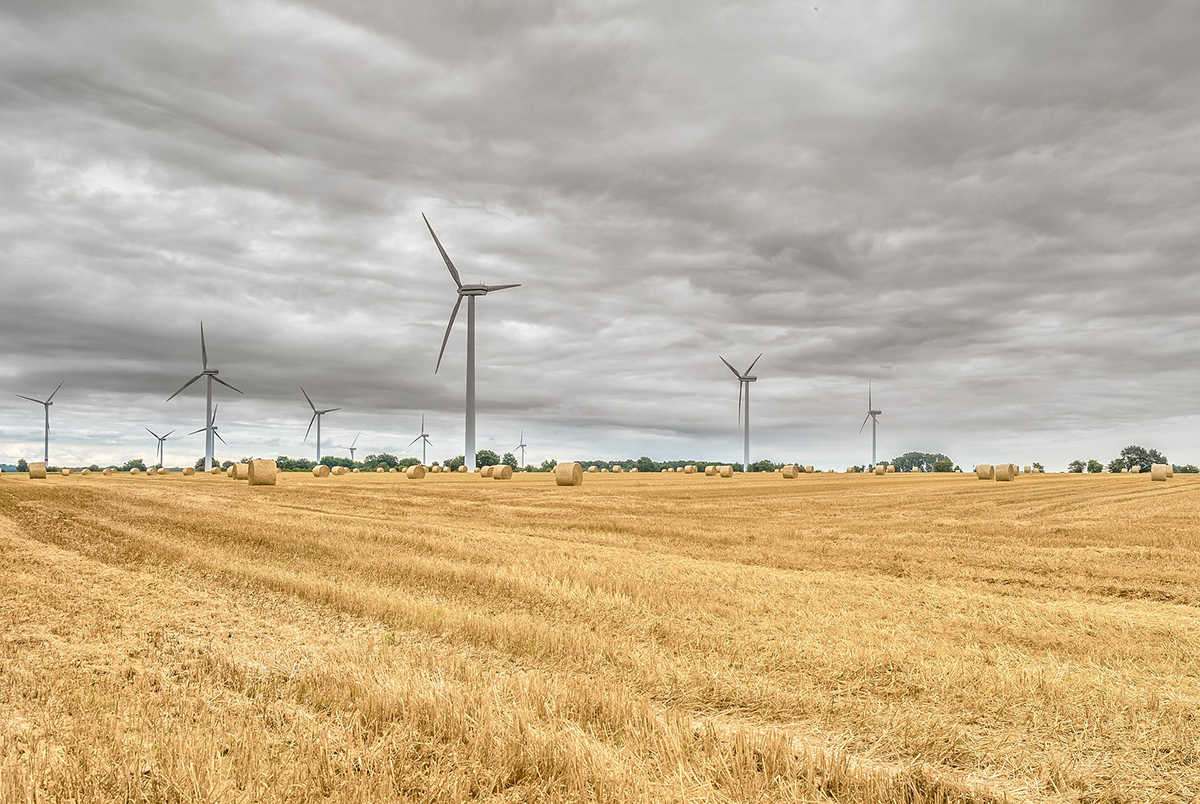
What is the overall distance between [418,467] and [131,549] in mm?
52781

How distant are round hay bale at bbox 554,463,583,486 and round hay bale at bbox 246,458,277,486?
699 inches

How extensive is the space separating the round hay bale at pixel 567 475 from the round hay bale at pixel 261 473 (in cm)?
1776

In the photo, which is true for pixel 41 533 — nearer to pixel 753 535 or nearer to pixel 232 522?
pixel 232 522

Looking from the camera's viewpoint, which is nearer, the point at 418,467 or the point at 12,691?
the point at 12,691

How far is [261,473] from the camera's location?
4609cm

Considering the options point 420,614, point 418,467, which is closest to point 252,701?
point 420,614

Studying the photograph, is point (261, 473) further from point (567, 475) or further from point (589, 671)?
point (589, 671)

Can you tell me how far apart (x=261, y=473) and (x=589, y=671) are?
1724 inches

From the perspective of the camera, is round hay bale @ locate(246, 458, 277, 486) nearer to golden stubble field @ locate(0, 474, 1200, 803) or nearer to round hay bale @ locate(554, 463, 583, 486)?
round hay bale @ locate(554, 463, 583, 486)

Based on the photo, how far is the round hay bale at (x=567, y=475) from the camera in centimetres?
4884

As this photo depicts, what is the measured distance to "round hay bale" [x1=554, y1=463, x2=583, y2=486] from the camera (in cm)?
4884

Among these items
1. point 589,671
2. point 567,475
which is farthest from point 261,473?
point 589,671

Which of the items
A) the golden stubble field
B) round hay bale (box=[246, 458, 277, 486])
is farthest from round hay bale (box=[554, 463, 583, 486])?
the golden stubble field

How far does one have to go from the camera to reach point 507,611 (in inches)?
403
